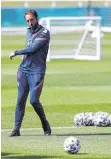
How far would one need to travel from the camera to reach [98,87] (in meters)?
22.3

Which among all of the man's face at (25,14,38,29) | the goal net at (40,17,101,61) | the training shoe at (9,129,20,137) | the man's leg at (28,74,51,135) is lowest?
the goal net at (40,17,101,61)

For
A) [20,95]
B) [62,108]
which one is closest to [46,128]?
[20,95]

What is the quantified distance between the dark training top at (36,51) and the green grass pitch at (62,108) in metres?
1.13

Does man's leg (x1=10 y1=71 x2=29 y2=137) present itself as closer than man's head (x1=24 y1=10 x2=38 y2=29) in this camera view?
No

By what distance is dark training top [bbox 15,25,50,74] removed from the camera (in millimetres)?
13609

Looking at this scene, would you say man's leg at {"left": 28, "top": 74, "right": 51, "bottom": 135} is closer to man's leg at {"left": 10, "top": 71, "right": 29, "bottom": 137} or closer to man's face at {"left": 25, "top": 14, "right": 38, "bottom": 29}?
man's leg at {"left": 10, "top": 71, "right": 29, "bottom": 137}

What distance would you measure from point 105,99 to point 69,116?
9.96ft

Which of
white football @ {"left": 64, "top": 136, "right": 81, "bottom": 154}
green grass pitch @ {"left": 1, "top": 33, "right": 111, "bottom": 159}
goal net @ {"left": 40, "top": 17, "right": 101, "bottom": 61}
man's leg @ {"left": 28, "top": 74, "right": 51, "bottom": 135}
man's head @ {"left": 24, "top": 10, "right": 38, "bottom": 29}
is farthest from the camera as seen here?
goal net @ {"left": 40, "top": 17, "right": 101, "bottom": 61}

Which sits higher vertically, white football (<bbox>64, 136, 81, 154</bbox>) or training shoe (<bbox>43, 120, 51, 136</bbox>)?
white football (<bbox>64, 136, 81, 154</bbox>)

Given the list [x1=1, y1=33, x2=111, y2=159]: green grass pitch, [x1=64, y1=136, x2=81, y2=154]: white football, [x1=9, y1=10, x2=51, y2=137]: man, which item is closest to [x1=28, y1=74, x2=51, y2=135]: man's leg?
[x1=9, y1=10, x2=51, y2=137]: man

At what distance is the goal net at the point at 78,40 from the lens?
31728 millimetres

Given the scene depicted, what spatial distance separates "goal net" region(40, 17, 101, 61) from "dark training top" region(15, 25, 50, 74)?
678 inches

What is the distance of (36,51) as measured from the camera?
1364 cm

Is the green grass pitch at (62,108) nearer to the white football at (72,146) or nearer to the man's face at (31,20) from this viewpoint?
the white football at (72,146)
